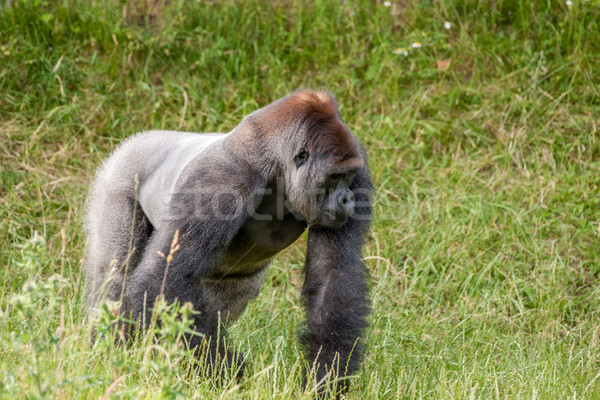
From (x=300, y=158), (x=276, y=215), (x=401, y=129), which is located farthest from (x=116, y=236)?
(x=401, y=129)

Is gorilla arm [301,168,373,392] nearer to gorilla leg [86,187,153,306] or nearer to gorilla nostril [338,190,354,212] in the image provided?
gorilla nostril [338,190,354,212]

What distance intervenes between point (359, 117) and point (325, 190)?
3.10 m

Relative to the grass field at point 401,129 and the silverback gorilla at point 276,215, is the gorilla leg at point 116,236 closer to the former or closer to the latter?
the silverback gorilla at point 276,215

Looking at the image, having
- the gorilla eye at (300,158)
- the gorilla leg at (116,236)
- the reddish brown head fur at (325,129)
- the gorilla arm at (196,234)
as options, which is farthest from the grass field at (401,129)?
the reddish brown head fur at (325,129)

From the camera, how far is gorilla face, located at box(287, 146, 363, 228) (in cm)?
334

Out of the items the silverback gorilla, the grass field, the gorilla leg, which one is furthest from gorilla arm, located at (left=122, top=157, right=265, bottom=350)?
the grass field

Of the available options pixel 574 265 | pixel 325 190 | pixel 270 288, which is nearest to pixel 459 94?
pixel 574 265

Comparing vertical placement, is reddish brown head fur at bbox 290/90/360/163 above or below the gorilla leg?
above

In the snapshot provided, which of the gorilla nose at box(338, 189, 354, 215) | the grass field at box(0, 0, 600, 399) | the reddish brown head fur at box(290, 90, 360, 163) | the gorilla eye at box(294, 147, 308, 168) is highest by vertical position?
the reddish brown head fur at box(290, 90, 360, 163)

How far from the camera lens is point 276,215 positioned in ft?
12.0

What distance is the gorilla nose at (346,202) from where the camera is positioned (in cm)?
334

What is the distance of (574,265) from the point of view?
525 cm

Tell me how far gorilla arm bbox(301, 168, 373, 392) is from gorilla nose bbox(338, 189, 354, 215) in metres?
0.19

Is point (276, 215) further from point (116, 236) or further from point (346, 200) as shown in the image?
point (116, 236)
